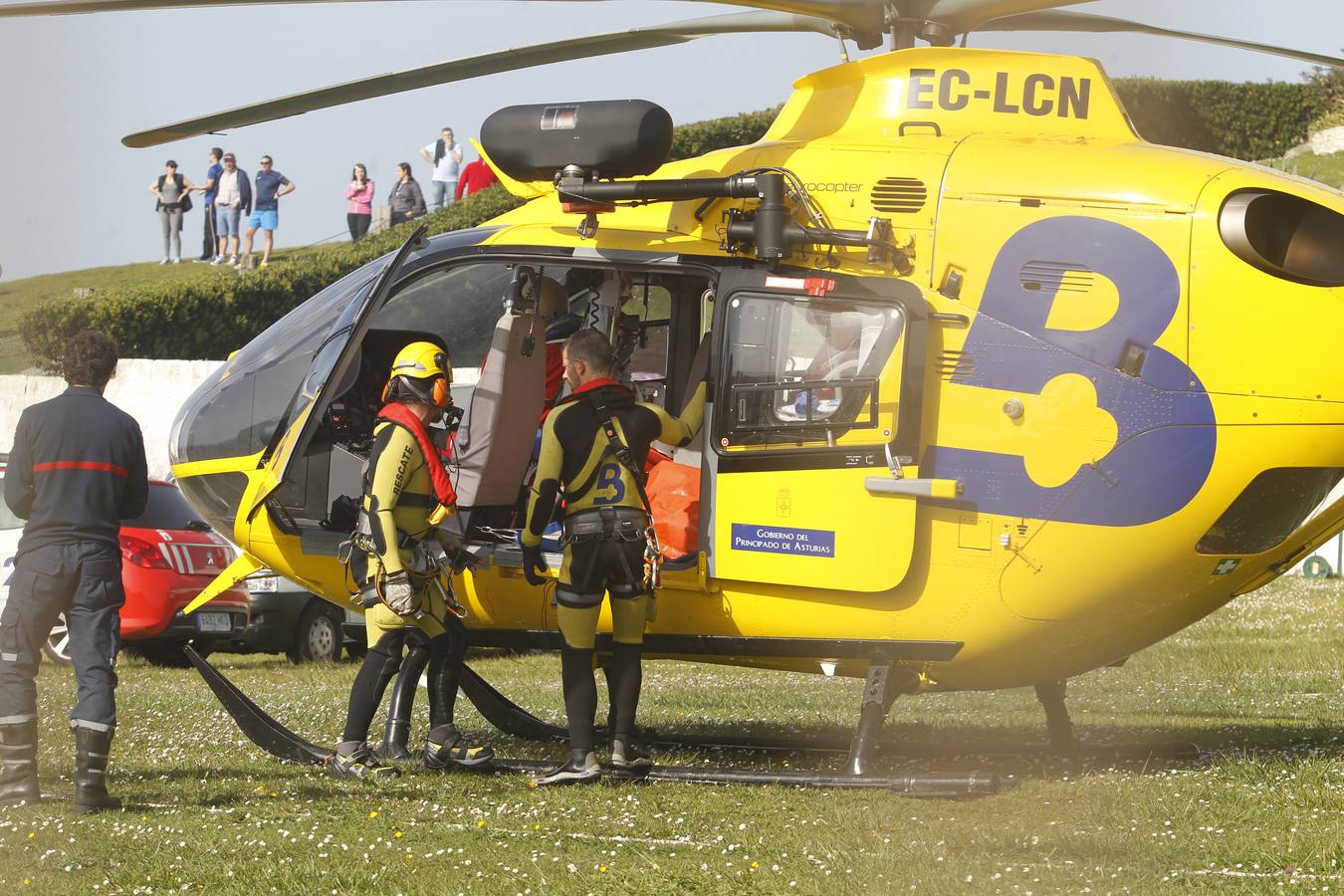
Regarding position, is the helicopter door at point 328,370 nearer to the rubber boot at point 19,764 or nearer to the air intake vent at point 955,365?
the rubber boot at point 19,764

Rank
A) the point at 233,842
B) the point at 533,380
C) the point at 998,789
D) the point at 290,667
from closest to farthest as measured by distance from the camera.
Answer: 1. the point at 233,842
2. the point at 998,789
3. the point at 533,380
4. the point at 290,667

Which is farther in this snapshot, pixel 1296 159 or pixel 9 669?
pixel 1296 159

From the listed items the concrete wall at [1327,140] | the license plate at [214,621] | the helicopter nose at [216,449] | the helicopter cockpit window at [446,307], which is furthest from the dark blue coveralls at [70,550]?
the concrete wall at [1327,140]

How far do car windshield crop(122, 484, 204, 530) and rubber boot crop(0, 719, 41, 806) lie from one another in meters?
6.54

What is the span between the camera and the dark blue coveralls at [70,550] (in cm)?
695

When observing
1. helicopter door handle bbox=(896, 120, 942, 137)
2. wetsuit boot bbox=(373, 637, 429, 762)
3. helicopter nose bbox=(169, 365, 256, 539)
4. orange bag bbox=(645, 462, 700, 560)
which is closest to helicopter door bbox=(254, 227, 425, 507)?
helicopter nose bbox=(169, 365, 256, 539)

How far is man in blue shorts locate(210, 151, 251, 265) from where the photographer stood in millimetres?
21672

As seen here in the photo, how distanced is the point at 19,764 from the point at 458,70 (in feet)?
12.7

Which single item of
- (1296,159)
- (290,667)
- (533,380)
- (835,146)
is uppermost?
(1296,159)

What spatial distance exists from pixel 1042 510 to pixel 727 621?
160cm

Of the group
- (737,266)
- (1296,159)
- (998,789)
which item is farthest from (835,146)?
(1296,159)

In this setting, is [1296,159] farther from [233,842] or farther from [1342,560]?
[233,842]

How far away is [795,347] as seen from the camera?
292 inches

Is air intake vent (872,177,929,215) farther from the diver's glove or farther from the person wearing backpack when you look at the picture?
the person wearing backpack
